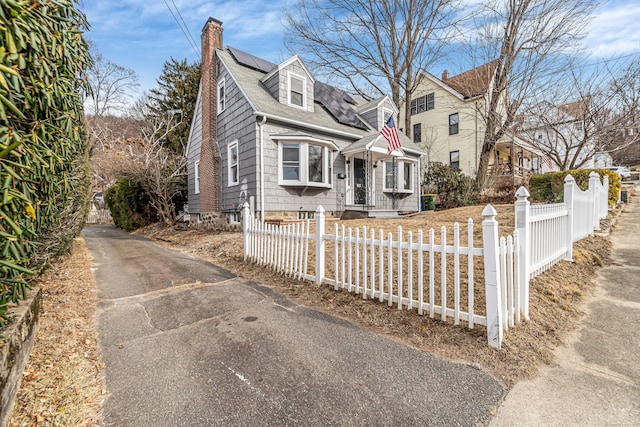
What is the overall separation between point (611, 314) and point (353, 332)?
10.5 ft

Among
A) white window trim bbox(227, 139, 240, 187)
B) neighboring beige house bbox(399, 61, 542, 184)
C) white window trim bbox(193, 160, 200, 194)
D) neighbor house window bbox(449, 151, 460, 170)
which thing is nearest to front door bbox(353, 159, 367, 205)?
white window trim bbox(227, 139, 240, 187)

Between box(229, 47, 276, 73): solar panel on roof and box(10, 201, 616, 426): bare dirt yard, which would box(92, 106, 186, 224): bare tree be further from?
box(10, 201, 616, 426): bare dirt yard

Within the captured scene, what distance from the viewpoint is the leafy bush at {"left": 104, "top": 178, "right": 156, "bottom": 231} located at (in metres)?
15.6

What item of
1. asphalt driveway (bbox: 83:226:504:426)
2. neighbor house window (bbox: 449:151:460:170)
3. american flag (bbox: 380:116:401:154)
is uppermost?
neighbor house window (bbox: 449:151:460:170)

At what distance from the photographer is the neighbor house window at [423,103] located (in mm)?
22406

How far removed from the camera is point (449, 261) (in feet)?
15.2

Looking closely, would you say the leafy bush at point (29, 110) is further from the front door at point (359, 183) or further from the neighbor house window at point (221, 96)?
the front door at point (359, 183)

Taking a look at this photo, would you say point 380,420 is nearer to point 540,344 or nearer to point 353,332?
point 353,332

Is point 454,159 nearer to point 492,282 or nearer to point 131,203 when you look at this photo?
point 492,282

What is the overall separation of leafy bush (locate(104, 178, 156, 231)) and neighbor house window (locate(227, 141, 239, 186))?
7912 mm

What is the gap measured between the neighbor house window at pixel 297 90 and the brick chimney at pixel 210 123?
334cm

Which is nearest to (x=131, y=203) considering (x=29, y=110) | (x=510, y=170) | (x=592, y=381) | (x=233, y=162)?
(x=233, y=162)

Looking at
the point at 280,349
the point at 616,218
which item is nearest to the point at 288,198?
the point at 280,349

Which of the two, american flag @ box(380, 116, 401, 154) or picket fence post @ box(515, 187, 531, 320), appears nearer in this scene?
picket fence post @ box(515, 187, 531, 320)
